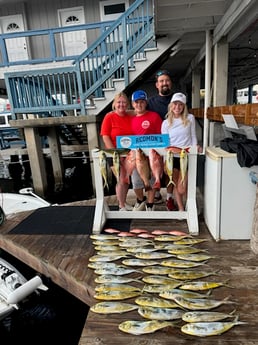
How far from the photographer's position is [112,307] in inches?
62.0

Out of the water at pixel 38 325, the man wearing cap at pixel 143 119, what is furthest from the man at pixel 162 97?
the water at pixel 38 325

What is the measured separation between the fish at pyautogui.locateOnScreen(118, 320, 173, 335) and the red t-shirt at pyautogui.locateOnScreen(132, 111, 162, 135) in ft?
5.85

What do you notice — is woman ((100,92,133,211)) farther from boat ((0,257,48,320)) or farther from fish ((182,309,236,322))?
fish ((182,309,236,322))

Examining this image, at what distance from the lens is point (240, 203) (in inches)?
85.3

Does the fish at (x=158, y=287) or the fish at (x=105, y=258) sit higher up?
the fish at (x=158, y=287)

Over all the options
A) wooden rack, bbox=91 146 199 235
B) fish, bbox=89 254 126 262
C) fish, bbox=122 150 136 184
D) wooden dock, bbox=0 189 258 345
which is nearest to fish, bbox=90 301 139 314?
wooden dock, bbox=0 189 258 345

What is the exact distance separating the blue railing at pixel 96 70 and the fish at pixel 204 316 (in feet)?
17.1

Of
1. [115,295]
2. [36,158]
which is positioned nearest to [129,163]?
[115,295]

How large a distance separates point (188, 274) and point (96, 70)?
554cm

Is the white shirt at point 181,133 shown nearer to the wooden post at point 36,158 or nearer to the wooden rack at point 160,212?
the wooden rack at point 160,212

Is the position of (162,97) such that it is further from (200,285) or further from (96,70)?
(96,70)

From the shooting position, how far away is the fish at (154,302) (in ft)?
5.09

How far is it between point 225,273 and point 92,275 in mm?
1003

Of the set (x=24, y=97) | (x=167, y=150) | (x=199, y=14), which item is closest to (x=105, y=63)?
(x=24, y=97)
